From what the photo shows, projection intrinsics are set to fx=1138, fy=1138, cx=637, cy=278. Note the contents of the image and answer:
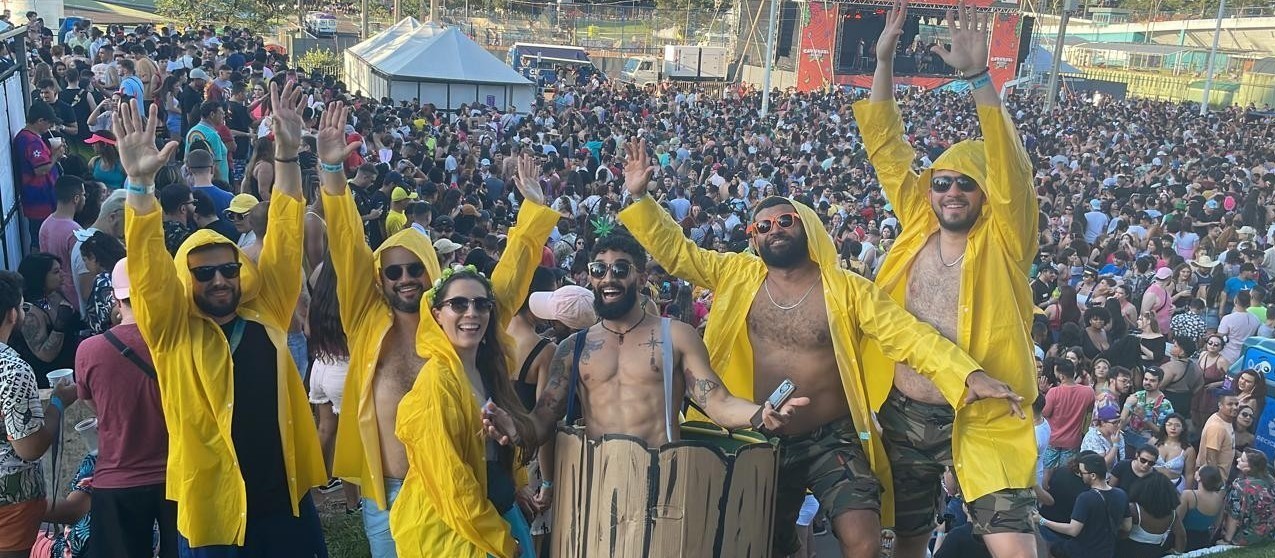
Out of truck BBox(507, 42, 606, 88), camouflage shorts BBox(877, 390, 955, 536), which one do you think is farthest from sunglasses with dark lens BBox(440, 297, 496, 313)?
truck BBox(507, 42, 606, 88)

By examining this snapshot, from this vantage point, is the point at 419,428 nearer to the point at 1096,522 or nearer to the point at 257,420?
the point at 257,420

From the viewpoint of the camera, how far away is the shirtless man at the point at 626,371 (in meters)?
4.14

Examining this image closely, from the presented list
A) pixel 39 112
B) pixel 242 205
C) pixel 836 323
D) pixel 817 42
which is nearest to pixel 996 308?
pixel 836 323

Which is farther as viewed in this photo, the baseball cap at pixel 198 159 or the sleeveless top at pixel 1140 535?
the baseball cap at pixel 198 159

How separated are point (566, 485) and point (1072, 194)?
17484mm

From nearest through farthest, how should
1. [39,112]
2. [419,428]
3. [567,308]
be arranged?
1. [419,428]
2. [567,308]
3. [39,112]

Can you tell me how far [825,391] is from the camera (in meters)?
4.69

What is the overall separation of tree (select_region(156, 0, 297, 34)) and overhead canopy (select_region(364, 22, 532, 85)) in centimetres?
1227

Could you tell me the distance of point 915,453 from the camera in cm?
478

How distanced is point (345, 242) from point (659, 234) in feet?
4.25

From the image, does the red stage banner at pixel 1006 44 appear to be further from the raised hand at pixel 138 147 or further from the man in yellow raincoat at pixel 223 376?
the raised hand at pixel 138 147

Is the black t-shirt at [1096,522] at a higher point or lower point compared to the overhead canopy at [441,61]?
lower

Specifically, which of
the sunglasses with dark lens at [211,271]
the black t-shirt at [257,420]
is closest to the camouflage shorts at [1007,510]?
the black t-shirt at [257,420]

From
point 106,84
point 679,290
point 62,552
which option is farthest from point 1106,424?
point 106,84
